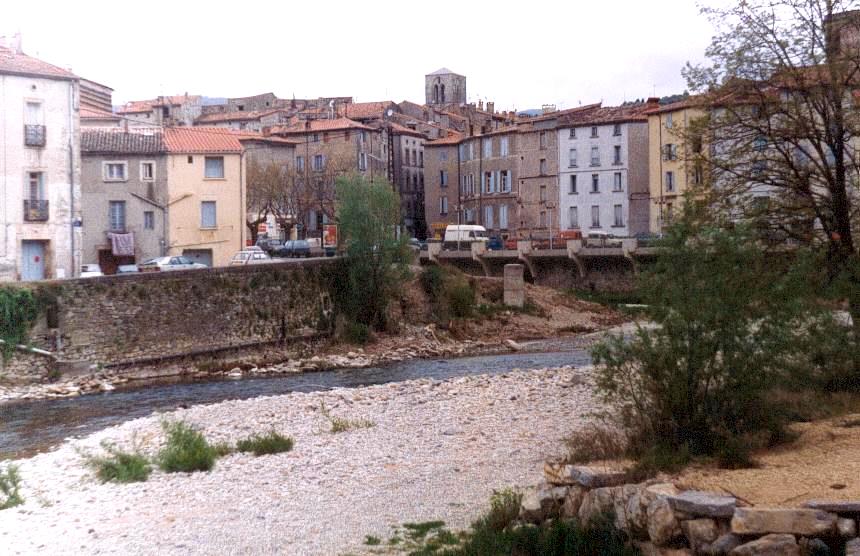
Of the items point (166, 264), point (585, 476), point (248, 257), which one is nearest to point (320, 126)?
point (248, 257)

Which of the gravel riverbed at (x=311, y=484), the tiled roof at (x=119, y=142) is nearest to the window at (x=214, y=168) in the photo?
the tiled roof at (x=119, y=142)

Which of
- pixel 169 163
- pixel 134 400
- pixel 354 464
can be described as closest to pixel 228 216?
pixel 169 163

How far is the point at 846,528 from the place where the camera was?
29.6 feet

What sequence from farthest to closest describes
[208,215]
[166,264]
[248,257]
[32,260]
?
1. [208,215]
2. [248,257]
3. [166,264]
4. [32,260]

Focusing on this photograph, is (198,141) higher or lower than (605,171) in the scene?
higher

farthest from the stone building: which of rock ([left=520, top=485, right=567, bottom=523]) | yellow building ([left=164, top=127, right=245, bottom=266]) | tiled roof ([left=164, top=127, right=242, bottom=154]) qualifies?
rock ([left=520, top=485, right=567, bottom=523])

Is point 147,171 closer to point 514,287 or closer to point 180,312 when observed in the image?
point 180,312

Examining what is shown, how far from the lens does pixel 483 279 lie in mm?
61812

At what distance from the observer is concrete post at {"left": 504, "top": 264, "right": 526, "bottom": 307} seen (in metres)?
59.5

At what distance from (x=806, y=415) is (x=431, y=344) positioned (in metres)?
36.7

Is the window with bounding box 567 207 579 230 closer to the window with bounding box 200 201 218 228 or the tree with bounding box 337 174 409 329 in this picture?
the window with bounding box 200 201 218 228

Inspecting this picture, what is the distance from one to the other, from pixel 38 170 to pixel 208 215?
14443mm

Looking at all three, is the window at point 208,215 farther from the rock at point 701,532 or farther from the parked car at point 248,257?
the rock at point 701,532

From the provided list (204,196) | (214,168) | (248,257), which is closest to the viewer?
(248,257)
